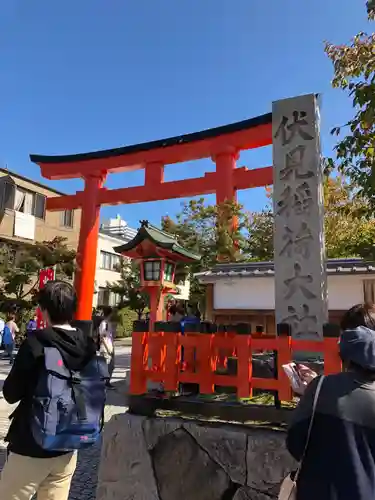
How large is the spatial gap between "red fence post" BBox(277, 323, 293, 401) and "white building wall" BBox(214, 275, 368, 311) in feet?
21.2

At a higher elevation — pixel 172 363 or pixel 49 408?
pixel 172 363

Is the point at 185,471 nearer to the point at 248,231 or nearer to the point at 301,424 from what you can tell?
the point at 301,424

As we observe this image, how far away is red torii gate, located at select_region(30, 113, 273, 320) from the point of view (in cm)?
1119

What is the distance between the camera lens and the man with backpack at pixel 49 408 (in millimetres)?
1999

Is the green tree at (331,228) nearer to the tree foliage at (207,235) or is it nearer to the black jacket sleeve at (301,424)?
the tree foliage at (207,235)

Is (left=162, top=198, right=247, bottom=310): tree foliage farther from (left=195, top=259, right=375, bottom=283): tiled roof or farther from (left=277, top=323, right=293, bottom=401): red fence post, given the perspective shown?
(left=277, top=323, right=293, bottom=401): red fence post

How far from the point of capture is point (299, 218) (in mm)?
4473

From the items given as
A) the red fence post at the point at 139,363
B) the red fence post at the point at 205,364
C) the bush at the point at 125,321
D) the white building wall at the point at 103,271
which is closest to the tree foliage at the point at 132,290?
the bush at the point at 125,321

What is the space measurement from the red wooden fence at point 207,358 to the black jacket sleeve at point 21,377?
3.71 ft

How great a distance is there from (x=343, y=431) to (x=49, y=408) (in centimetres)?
136

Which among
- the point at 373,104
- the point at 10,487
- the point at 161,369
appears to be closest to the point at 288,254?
the point at 373,104

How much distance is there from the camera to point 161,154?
40.1 ft

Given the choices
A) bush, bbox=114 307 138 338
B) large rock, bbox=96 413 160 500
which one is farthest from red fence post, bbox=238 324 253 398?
bush, bbox=114 307 138 338

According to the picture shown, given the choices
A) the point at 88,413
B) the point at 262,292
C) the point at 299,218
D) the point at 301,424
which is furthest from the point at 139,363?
the point at 262,292
